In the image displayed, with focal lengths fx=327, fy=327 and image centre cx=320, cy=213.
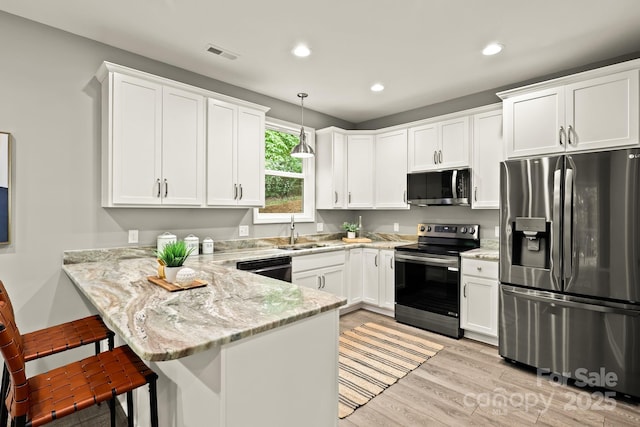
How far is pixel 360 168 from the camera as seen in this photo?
4.58 metres

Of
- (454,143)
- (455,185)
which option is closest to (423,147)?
(454,143)

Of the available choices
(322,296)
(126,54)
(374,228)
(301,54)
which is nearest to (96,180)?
(126,54)

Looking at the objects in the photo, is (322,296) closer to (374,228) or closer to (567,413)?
(567,413)

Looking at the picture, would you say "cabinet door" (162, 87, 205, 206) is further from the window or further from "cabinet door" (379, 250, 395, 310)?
"cabinet door" (379, 250, 395, 310)

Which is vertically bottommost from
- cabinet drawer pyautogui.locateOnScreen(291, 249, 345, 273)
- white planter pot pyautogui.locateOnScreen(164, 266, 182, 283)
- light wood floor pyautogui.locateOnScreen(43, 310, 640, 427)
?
light wood floor pyautogui.locateOnScreen(43, 310, 640, 427)

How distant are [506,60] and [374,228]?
2.68 metres

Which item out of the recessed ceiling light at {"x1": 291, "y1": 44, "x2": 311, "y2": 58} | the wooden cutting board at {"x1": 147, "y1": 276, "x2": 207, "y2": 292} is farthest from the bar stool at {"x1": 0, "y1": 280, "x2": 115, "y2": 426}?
the recessed ceiling light at {"x1": 291, "y1": 44, "x2": 311, "y2": 58}

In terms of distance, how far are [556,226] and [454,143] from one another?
1.56 metres

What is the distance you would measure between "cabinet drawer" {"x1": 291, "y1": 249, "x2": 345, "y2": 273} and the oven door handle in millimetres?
706

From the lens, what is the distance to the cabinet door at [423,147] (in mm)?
3949

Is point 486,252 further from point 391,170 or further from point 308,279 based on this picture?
point 308,279

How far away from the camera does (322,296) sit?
1.61 m

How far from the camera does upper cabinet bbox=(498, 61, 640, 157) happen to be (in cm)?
254

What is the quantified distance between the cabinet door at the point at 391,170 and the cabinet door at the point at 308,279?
143 cm
